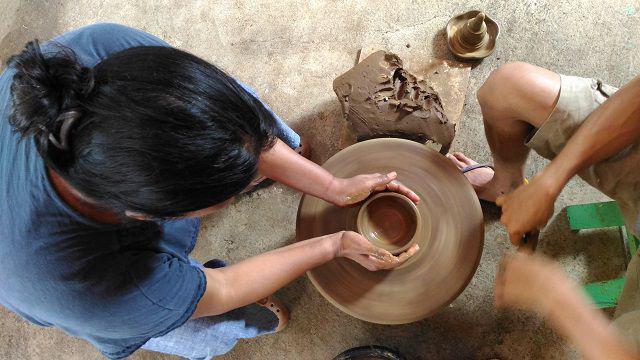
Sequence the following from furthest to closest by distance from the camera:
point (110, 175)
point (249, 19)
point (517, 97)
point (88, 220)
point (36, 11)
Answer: point (36, 11) < point (249, 19) < point (517, 97) < point (88, 220) < point (110, 175)

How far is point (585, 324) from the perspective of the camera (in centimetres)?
114

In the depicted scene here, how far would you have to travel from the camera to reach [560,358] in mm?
1875

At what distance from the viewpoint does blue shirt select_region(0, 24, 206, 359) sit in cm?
96

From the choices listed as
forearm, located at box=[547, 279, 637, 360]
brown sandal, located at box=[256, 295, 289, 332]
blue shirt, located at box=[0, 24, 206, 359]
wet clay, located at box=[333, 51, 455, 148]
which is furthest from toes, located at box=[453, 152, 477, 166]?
blue shirt, located at box=[0, 24, 206, 359]

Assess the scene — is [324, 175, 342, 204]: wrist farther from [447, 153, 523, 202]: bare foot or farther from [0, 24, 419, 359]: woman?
[447, 153, 523, 202]: bare foot

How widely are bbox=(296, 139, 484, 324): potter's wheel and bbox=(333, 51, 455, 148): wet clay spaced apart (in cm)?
22

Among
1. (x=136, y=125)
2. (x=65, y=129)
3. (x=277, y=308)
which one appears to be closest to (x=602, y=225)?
(x=277, y=308)

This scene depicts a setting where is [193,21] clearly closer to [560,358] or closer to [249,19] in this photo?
[249,19]

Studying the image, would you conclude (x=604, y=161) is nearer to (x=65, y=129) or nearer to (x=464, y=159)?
(x=464, y=159)

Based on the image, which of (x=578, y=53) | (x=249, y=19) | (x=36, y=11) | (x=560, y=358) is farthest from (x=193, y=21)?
(x=560, y=358)

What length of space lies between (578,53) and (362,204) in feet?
4.82

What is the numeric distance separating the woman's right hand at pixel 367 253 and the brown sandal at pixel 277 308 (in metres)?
0.59

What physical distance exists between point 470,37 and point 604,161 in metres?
0.96

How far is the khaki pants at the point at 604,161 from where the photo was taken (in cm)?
131
